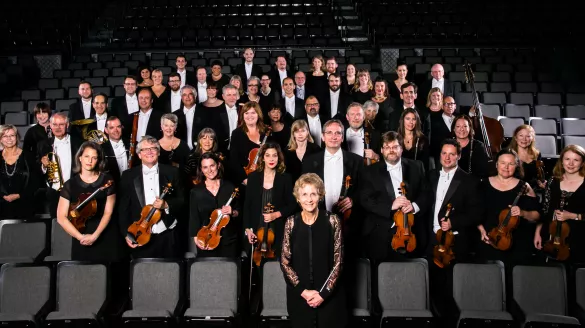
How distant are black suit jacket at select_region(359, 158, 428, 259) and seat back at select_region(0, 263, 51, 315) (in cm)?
228

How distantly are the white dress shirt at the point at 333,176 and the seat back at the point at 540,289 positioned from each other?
1.33 metres

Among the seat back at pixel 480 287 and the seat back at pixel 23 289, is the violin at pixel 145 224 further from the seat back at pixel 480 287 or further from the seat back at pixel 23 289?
the seat back at pixel 480 287

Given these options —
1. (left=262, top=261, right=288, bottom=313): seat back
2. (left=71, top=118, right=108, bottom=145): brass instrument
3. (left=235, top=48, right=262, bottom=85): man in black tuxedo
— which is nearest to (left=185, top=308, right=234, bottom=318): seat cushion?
(left=262, top=261, right=288, bottom=313): seat back

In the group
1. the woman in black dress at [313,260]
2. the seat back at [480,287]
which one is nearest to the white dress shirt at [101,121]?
the woman in black dress at [313,260]

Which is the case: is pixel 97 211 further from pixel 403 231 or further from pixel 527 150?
pixel 527 150

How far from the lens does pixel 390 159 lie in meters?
4.11

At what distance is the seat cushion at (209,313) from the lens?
12.2 feet

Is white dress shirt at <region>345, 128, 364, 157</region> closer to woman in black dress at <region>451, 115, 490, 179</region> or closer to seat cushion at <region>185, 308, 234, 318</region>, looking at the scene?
woman in black dress at <region>451, 115, 490, 179</region>

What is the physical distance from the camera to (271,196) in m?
4.05

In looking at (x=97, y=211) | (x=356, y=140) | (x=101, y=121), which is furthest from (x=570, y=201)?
(x=101, y=121)

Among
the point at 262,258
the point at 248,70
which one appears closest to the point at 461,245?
the point at 262,258

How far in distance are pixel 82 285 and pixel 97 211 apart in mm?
511

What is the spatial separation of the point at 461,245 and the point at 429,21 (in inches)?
302

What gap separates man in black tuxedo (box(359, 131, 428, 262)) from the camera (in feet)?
13.4
